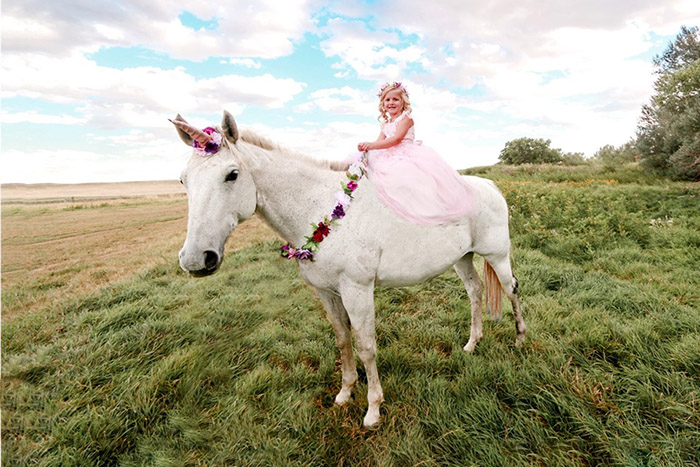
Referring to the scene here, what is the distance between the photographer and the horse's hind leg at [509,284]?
3.39 metres

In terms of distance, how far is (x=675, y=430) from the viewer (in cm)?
202

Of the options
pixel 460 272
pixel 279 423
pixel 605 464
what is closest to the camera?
pixel 605 464

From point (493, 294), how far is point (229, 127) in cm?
338

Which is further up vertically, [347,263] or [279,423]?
[347,263]

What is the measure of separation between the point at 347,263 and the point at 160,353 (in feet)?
8.15

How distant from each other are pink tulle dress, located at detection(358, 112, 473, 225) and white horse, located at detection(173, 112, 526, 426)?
84mm

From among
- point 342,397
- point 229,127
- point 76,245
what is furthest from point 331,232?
point 76,245

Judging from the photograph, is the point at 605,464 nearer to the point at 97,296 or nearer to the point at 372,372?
the point at 372,372

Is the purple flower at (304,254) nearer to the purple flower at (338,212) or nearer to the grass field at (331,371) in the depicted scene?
the purple flower at (338,212)

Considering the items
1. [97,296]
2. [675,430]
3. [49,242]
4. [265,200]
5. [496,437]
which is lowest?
[496,437]

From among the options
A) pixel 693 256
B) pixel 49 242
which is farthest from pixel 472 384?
pixel 49 242

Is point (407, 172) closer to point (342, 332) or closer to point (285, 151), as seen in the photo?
point (285, 151)

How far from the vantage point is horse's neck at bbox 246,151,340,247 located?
7.45ft

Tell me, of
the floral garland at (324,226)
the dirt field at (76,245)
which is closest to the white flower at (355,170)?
the floral garland at (324,226)
